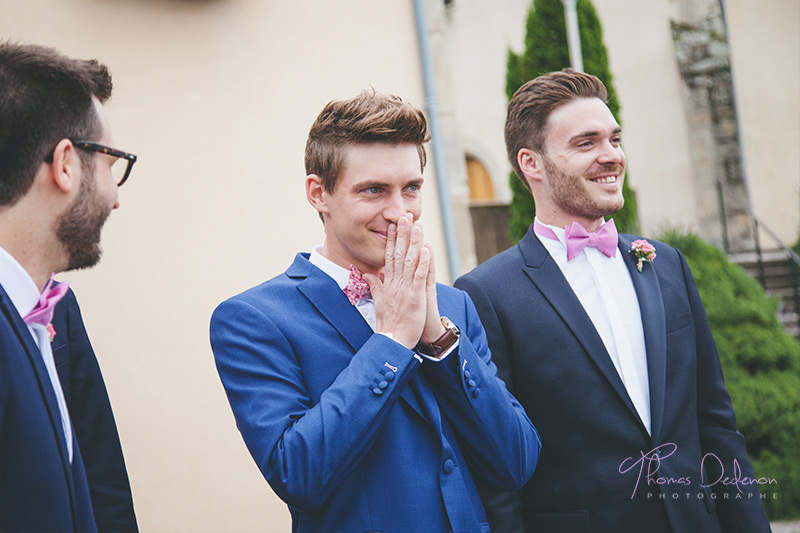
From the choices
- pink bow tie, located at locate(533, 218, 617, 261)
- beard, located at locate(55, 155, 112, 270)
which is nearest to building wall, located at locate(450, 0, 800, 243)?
pink bow tie, located at locate(533, 218, 617, 261)

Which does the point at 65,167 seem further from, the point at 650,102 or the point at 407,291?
the point at 650,102

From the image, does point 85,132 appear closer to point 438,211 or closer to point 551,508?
point 551,508

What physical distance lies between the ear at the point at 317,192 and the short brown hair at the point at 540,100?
3.68 feet

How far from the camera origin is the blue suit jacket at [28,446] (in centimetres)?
163

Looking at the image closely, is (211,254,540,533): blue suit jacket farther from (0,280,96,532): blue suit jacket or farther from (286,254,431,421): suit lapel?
(0,280,96,532): blue suit jacket

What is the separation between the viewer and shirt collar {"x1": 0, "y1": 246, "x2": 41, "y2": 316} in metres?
1.79

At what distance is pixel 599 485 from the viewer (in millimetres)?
2662

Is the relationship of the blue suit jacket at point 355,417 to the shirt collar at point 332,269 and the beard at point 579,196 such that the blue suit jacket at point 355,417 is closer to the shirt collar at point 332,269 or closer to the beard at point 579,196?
the shirt collar at point 332,269

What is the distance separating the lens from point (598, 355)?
276 centimetres

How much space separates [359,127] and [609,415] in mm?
1348

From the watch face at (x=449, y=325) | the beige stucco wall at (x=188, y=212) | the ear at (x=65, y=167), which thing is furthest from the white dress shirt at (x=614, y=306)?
the beige stucco wall at (x=188, y=212)

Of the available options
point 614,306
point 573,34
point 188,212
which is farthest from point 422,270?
point 573,34

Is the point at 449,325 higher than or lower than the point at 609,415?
higher

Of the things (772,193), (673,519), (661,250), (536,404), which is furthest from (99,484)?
(772,193)
